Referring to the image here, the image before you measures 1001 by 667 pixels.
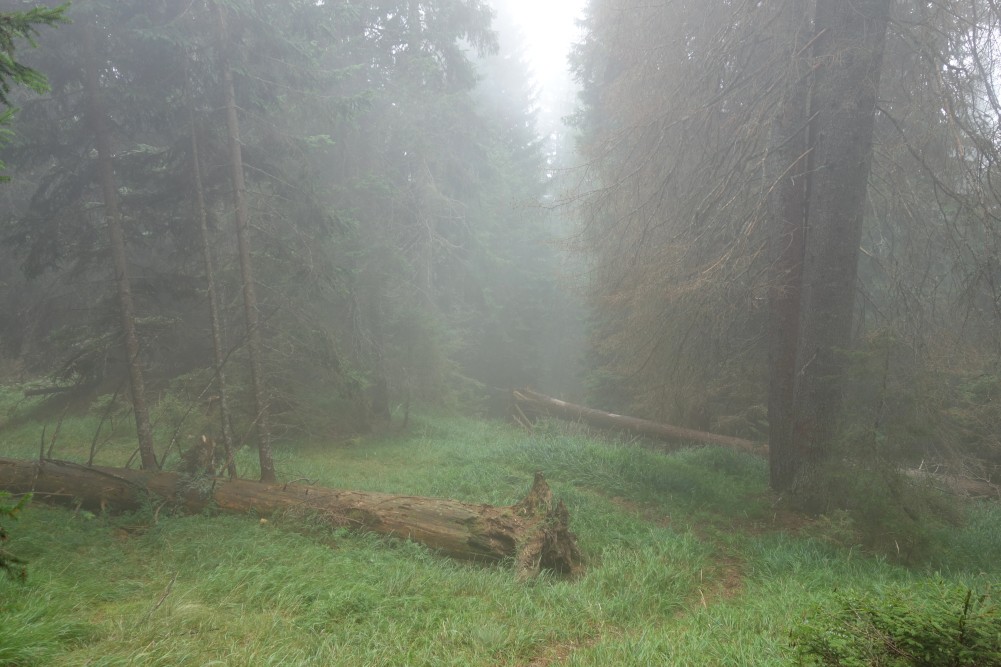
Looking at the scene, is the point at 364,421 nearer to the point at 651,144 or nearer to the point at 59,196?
the point at 59,196

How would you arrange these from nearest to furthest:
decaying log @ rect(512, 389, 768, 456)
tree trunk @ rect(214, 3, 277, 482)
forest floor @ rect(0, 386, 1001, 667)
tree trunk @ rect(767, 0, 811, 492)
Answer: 1. forest floor @ rect(0, 386, 1001, 667)
2. tree trunk @ rect(767, 0, 811, 492)
3. tree trunk @ rect(214, 3, 277, 482)
4. decaying log @ rect(512, 389, 768, 456)

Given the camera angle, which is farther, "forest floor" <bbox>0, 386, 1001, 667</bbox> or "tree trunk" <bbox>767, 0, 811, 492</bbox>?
"tree trunk" <bbox>767, 0, 811, 492</bbox>

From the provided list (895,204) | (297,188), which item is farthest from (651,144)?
(297,188)

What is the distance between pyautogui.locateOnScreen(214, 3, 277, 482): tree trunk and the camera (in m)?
8.84

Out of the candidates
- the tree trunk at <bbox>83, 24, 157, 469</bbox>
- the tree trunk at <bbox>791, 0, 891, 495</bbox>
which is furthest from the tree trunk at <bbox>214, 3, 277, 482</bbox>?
the tree trunk at <bbox>791, 0, 891, 495</bbox>

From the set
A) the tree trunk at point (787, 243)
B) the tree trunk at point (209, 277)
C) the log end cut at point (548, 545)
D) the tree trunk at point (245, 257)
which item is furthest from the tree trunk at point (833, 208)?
the tree trunk at point (209, 277)

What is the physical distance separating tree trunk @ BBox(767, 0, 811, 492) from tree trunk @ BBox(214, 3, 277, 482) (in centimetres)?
744

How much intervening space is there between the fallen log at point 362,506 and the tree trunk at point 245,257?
97cm

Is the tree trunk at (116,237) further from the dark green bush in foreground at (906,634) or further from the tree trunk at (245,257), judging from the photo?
the dark green bush in foreground at (906,634)

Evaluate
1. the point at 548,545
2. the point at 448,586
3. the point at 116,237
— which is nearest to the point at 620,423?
the point at 548,545

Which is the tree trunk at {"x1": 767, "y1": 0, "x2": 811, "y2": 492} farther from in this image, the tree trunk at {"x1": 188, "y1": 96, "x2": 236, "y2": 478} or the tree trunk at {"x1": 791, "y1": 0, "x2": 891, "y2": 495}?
the tree trunk at {"x1": 188, "y1": 96, "x2": 236, "y2": 478}

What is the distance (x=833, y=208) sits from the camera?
7145 mm

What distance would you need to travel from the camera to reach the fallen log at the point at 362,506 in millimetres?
6375

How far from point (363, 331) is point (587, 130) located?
937cm
